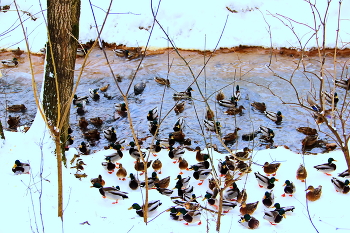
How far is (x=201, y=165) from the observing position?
7.85m

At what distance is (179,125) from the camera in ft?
31.1

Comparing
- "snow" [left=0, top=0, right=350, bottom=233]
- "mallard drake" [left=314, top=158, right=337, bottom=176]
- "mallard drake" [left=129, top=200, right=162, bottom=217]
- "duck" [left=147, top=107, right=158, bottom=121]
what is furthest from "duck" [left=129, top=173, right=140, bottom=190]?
"mallard drake" [left=314, top=158, right=337, bottom=176]

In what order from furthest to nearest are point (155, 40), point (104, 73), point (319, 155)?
point (155, 40) < point (104, 73) < point (319, 155)

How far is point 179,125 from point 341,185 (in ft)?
12.9

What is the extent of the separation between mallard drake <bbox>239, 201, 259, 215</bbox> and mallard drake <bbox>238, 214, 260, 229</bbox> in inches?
13.6

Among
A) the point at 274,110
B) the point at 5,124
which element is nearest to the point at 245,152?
the point at 274,110

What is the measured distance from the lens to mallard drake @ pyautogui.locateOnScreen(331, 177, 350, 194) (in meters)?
7.02

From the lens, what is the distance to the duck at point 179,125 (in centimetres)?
942

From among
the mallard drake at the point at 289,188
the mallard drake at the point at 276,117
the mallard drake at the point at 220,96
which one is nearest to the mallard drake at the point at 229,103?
the mallard drake at the point at 220,96

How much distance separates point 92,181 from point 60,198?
2.57 metres

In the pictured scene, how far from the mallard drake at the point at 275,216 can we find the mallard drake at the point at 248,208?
27 centimetres

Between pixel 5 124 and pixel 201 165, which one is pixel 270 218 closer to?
pixel 201 165

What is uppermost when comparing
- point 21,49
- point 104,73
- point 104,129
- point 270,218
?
point 21,49

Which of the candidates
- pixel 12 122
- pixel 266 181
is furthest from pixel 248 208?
pixel 12 122
